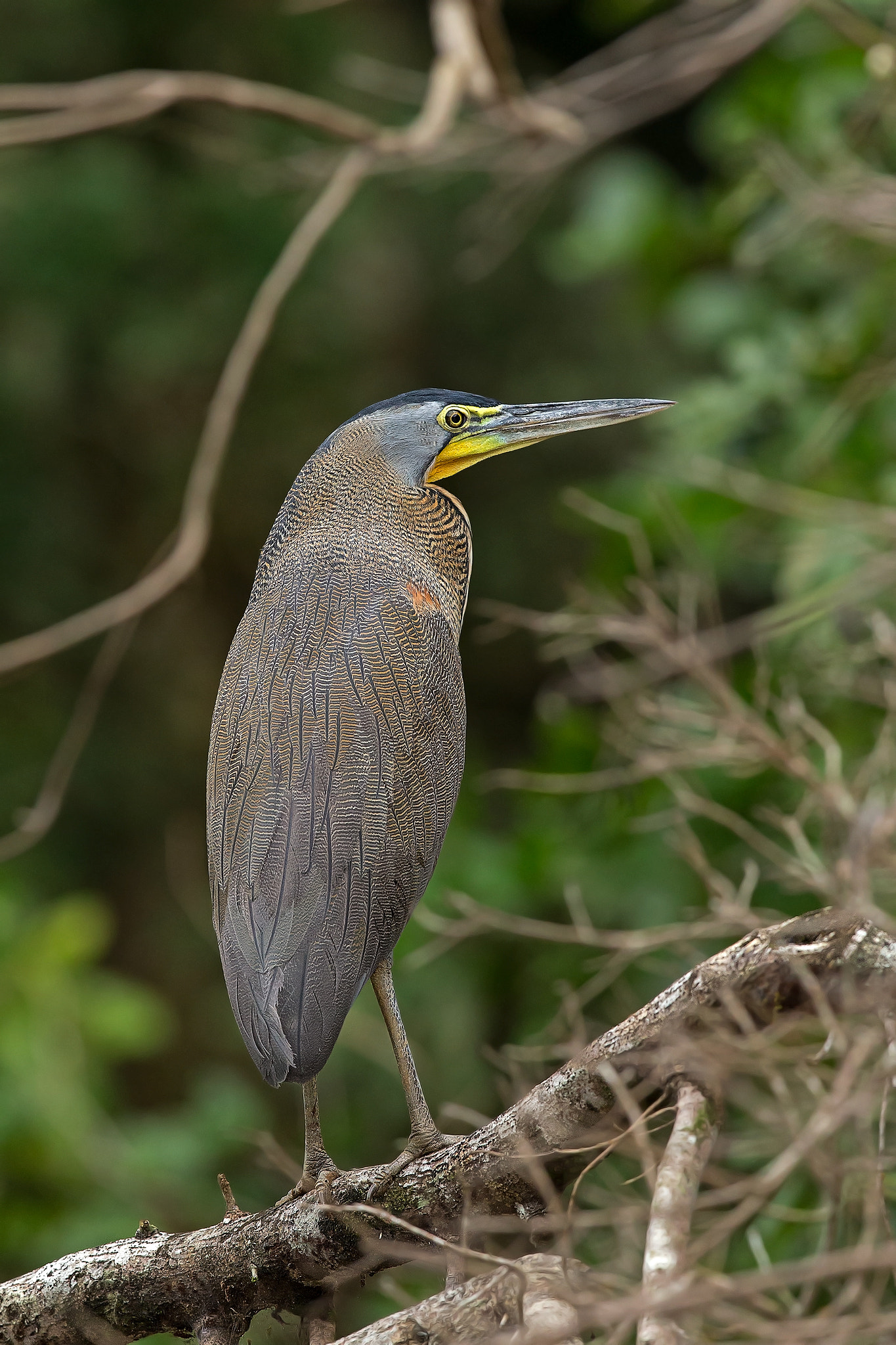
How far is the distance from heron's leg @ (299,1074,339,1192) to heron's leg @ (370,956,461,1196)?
0.14 metres

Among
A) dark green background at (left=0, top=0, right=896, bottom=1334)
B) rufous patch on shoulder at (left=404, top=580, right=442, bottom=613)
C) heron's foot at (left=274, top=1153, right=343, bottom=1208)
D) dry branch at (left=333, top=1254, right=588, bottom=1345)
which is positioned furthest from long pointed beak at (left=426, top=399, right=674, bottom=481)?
dry branch at (left=333, top=1254, right=588, bottom=1345)

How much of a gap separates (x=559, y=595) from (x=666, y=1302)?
5146mm

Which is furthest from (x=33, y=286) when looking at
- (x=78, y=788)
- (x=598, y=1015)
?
(x=598, y=1015)

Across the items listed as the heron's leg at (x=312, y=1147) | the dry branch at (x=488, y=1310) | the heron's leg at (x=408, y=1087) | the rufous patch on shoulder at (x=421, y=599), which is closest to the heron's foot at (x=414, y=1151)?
the heron's leg at (x=408, y=1087)

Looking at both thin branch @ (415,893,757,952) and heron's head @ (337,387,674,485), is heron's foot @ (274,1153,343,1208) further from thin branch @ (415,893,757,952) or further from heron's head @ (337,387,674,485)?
heron's head @ (337,387,674,485)

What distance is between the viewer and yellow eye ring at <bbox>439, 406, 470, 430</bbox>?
249cm

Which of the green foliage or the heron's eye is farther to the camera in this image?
the green foliage

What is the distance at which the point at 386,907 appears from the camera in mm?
2176

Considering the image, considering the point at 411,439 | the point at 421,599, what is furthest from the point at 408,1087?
the point at 411,439

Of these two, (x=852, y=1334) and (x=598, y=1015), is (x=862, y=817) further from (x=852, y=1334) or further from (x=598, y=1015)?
(x=598, y=1015)

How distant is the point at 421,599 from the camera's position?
239 centimetres

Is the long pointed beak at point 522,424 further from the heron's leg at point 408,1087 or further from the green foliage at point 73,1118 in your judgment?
the green foliage at point 73,1118

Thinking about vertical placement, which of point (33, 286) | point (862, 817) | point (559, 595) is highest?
point (33, 286)

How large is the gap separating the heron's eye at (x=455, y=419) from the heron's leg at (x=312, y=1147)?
3.63 feet
